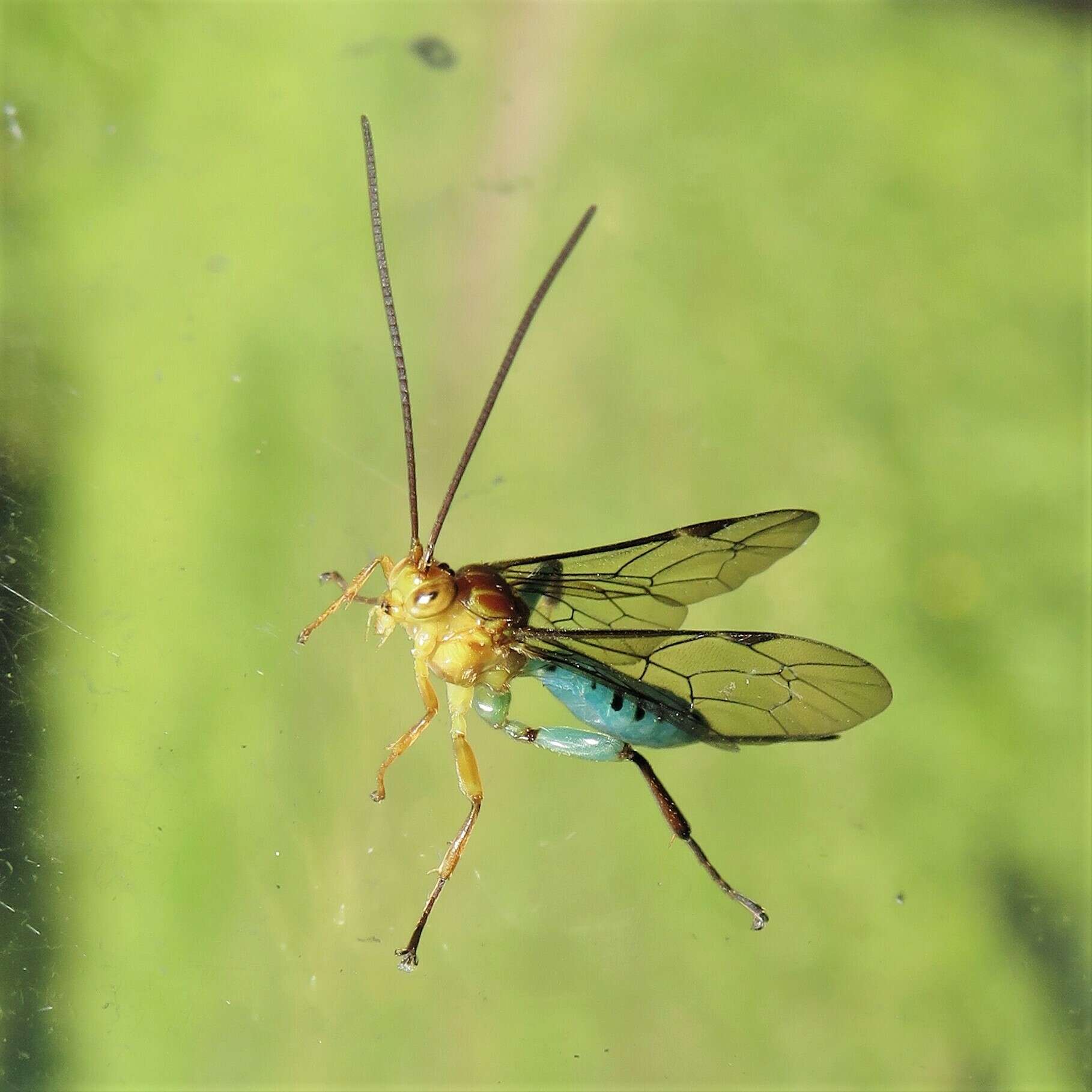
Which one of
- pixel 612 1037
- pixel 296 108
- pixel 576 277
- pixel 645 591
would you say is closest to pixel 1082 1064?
pixel 612 1037

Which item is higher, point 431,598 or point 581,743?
point 431,598

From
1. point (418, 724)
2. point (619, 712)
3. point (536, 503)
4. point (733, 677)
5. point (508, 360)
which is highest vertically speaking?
point (508, 360)

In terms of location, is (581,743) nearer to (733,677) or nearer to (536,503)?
(733,677)

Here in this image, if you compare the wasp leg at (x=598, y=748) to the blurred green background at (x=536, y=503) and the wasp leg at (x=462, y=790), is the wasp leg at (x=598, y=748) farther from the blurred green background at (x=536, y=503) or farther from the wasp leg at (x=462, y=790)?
the blurred green background at (x=536, y=503)

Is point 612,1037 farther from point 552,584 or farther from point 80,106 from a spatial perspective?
point 80,106

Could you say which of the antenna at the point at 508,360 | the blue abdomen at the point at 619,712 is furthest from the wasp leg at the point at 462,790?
the antenna at the point at 508,360

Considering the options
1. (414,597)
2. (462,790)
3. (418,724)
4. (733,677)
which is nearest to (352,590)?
(414,597)

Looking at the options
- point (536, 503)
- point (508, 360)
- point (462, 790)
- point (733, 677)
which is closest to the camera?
point (508, 360)

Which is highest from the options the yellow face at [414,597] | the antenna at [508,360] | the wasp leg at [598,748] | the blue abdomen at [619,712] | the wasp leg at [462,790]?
the antenna at [508,360]
